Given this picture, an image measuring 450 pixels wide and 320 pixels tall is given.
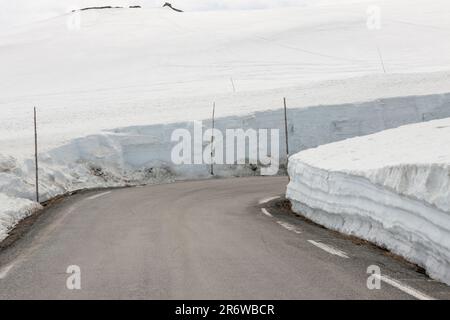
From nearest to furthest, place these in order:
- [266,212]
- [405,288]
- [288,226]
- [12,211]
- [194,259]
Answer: [405,288] → [194,259] → [288,226] → [12,211] → [266,212]

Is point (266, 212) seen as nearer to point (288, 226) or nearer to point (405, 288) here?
point (288, 226)

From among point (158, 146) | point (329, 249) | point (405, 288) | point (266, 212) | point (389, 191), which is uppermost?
point (389, 191)

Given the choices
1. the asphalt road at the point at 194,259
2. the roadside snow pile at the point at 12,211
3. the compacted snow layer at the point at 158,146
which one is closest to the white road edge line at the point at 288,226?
the asphalt road at the point at 194,259

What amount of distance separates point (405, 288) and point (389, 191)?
8.72 feet

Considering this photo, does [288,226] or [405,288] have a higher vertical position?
[405,288]

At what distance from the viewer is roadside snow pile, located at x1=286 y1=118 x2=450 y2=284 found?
7340mm

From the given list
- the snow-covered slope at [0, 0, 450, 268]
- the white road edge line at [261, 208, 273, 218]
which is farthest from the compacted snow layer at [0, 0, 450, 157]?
the white road edge line at [261, 208, 273, 218]

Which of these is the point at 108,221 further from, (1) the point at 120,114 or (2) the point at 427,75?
(2) the point at 427,75

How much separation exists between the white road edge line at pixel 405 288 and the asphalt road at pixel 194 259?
2cm

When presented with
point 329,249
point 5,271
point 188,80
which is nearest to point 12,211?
point 5,271

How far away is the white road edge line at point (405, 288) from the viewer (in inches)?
240

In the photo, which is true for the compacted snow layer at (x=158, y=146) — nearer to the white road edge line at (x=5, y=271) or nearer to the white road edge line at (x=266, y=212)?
the white road edge line at (x=266, y=212)

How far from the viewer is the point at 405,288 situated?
6.45 m
